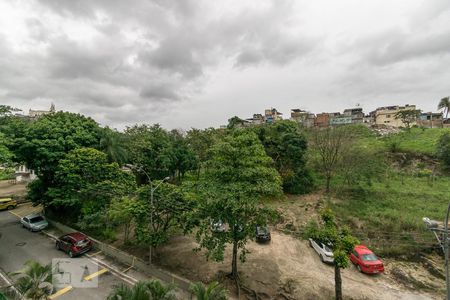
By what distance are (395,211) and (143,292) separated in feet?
77.3

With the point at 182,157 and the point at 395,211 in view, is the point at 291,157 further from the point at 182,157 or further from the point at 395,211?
the point at 182,157

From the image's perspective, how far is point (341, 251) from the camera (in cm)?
1056

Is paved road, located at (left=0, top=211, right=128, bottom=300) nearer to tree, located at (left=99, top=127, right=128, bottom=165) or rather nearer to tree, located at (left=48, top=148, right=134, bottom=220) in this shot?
tree, located at (left=48, top=148, right=134, bottom=220)

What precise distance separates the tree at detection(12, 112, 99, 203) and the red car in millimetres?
25439

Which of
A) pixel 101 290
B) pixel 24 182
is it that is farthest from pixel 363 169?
pixel 24 182

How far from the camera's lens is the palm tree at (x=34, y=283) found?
28.6 feet

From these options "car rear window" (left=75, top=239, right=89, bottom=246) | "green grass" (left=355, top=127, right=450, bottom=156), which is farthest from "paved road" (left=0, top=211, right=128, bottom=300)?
"green grass" (left=355, top=127, right=450, bottom=156)

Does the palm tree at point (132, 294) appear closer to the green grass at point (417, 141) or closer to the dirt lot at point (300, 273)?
the dirt lot at point (300, 273)

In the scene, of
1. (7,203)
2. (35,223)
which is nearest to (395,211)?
(35,223)

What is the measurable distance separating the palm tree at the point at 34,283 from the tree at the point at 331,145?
1082 inches

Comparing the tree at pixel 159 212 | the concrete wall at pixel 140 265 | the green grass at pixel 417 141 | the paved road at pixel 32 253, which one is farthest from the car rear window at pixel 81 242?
the green grass at pixel 417 141

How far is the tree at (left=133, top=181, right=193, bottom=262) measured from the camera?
46.9 ft

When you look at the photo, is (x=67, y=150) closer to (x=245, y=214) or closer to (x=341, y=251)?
(x=245, y=214)

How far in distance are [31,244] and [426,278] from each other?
2934 centimetres
